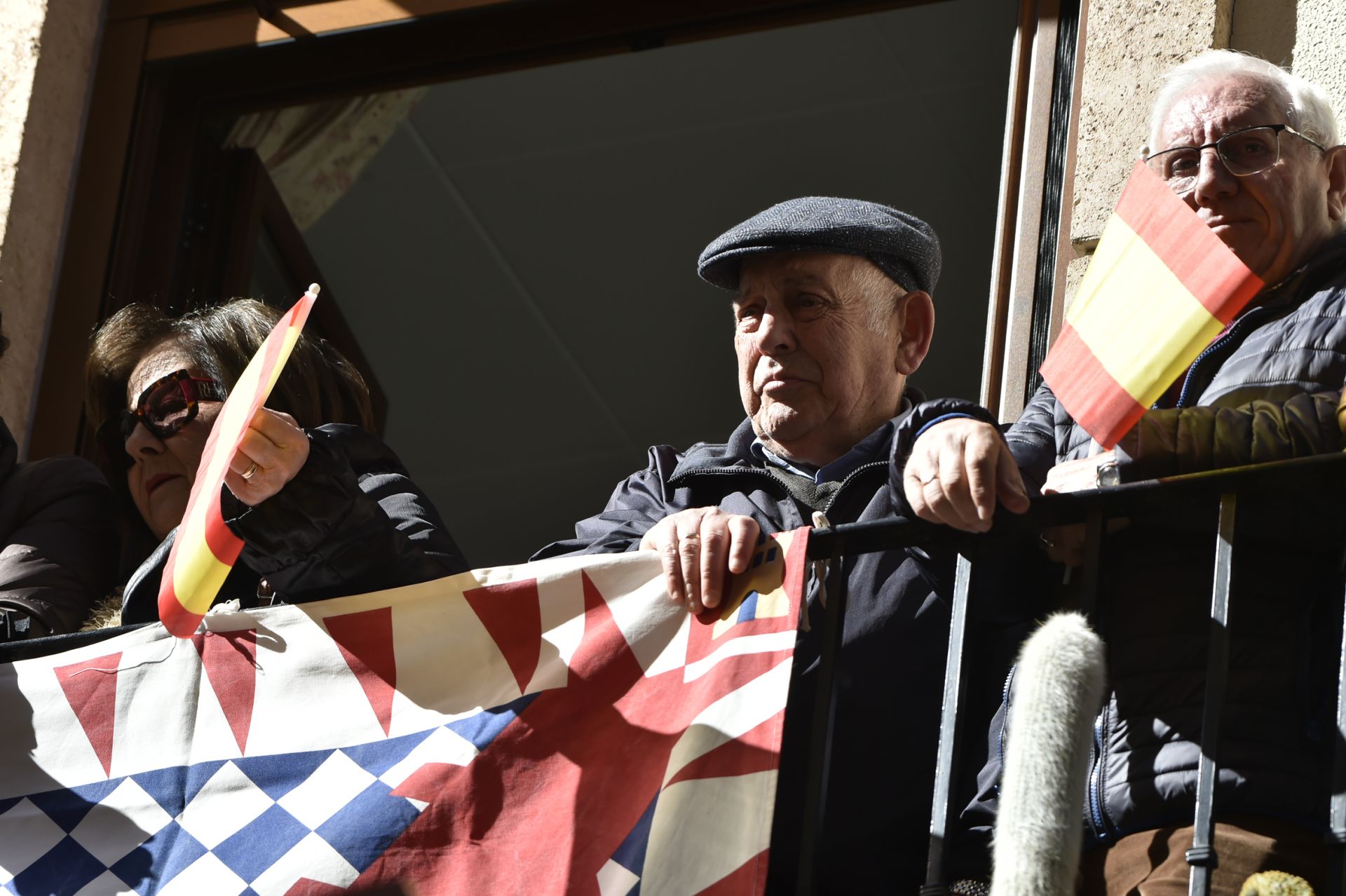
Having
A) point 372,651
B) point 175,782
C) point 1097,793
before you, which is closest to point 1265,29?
point 1097,793

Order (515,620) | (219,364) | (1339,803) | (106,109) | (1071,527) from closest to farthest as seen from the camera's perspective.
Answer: (1339,803) → (1071,527) → (515,620) → (219,364) → (106,109)

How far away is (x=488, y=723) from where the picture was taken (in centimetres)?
290

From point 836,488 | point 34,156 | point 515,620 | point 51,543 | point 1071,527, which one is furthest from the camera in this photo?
point 34,156

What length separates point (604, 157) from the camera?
7.31 meters

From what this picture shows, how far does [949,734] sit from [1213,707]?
0.40m

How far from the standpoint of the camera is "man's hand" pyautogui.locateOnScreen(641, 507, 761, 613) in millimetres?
2730

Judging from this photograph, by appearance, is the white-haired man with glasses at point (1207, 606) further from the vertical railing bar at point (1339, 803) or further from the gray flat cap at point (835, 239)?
the gray flat cap at point (835, 239)

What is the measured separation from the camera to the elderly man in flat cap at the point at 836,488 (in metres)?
2.85

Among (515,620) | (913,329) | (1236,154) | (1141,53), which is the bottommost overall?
(515,620)

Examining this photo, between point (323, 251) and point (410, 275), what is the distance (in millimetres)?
475

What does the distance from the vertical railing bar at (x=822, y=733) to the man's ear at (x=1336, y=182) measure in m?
1.10

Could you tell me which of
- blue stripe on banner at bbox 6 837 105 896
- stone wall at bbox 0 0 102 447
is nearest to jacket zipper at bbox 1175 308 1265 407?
blue stripe on banner at bbox 6 837 105 896

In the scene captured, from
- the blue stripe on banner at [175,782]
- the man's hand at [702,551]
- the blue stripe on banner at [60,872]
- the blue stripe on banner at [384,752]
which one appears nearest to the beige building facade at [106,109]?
the man's hand at [702,551]

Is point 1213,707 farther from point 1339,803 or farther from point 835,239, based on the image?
point 835,239
